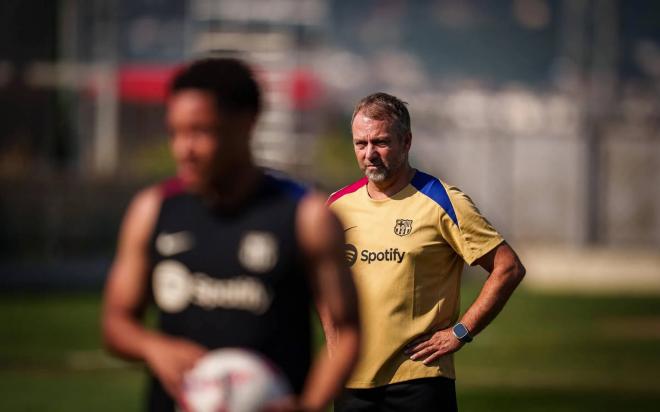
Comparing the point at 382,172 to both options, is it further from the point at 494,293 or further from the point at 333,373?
the point at 333,373


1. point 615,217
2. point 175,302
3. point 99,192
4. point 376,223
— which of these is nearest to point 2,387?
point 376,223

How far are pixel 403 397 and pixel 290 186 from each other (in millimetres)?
2453

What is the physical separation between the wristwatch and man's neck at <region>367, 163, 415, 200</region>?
700 millimetres

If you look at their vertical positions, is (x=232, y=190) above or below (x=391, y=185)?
above

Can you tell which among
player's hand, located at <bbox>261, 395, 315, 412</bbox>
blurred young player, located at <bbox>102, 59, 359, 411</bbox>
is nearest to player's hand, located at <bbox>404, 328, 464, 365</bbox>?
blurred young player, located at <bbox>102, 59, 359, 411</bbox>

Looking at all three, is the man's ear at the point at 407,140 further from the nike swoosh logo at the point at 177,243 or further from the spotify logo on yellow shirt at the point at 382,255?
the nike swoosh logo at the point at 177,243

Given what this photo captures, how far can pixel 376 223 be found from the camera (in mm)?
6902

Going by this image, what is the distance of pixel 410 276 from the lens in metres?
6.82

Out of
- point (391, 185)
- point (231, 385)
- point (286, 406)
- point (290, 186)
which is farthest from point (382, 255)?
point (231, 385)

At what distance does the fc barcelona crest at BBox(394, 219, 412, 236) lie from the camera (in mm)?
6863

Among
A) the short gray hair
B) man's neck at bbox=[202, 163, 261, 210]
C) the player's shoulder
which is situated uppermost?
the short gray hair

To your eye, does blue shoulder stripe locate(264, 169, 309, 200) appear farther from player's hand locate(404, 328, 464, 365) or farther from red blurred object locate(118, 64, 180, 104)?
red blurred object locate(118, 64, 180, 104)

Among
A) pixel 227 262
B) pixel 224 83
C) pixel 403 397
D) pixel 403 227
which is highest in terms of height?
pixel 224 83

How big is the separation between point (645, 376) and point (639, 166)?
28558 mm
